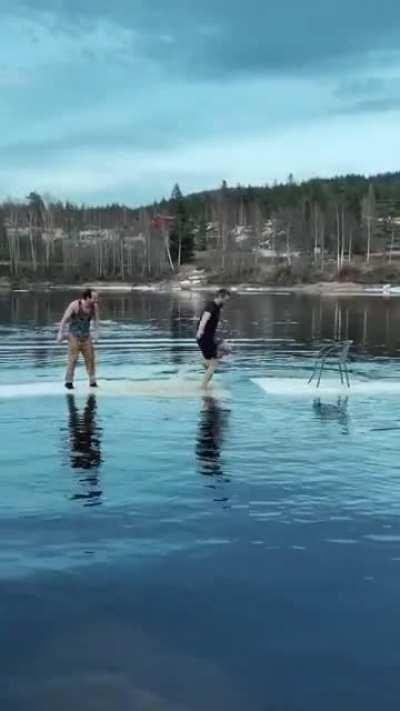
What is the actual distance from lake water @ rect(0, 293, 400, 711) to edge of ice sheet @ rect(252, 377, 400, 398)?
126 centimetres

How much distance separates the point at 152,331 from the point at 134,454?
23668mm

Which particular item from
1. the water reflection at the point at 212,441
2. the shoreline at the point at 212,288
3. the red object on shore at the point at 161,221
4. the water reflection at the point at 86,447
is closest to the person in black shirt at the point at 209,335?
the water reflection at the point at 212,441

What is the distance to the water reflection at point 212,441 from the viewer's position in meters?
9.60

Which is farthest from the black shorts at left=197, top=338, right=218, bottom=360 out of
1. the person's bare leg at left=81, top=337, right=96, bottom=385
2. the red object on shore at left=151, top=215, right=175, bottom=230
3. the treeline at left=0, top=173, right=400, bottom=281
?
the red object on shore at left=151, top=215, right=175, bottom=230

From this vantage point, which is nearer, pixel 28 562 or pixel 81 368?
pixel 28 562

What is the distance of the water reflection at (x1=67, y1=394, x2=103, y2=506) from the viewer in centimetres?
890

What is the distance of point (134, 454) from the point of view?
427 inches

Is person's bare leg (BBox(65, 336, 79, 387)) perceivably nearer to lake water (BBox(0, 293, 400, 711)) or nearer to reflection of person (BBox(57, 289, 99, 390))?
reflection of person (BBox(57, 289, 99, 390))

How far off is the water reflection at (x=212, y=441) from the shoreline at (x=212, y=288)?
7298cm

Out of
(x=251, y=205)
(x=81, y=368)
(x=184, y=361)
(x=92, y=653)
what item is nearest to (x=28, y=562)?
(x=92, y=653)

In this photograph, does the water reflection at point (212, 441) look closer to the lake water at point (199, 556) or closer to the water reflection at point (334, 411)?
the lake water at point (199, 556)

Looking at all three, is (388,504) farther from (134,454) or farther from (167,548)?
(134,454)

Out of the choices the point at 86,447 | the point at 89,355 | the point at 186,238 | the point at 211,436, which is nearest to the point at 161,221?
the point at 186,238

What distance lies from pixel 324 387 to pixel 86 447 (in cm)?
686
